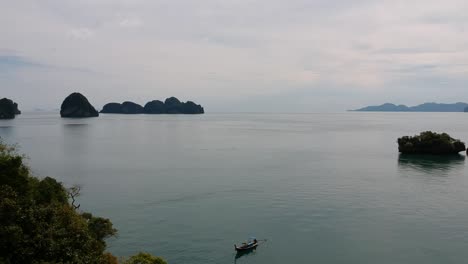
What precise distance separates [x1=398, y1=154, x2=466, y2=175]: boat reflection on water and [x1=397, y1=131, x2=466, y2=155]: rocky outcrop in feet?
9.04

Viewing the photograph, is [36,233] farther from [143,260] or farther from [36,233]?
[143,260]

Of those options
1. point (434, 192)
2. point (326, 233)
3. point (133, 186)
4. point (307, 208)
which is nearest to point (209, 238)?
point (326, 233)

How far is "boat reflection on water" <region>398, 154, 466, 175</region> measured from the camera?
114 metres

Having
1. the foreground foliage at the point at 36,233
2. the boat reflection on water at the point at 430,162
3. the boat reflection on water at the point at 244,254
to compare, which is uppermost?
the foreground foliage at the point at 36,233

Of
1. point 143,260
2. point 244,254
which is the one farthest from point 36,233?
point 244,254

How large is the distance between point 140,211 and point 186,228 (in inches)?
482

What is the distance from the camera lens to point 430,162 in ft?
409

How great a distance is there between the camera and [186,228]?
60.0 meters

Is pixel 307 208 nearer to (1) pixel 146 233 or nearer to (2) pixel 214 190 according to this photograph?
(2) pixel 214 190

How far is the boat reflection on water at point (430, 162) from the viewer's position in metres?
114

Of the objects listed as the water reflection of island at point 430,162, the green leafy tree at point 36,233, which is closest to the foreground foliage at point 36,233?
the green leafy tree at point 36,233

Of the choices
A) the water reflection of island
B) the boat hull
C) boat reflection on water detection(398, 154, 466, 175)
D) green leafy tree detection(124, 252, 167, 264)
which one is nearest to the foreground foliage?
green leafy tree detection(124, 252, 167, 264)

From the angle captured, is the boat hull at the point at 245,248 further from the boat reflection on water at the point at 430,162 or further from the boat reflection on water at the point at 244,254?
the boat reflection on water at the point at 430,162

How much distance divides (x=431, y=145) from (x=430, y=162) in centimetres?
1843
